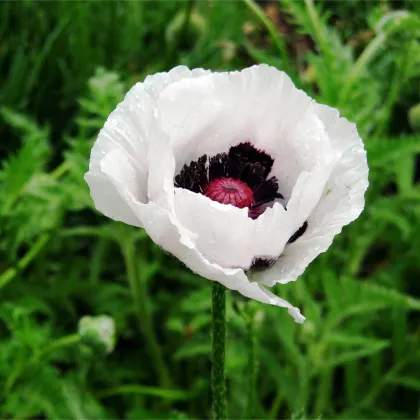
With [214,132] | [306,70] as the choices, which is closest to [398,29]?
[214,132]

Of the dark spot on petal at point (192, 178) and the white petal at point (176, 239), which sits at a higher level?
the dark spot on petal at point (192, 178)

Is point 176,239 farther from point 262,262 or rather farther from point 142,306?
point 142,306

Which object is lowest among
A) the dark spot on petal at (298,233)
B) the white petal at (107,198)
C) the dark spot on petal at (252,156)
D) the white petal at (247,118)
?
the dark spot on petal at (298,233)

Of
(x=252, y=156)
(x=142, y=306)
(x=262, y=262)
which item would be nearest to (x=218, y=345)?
(x=262, y=262)

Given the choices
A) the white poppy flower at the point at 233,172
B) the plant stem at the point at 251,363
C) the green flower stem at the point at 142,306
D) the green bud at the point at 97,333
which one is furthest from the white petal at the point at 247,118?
the green flower stem at the point at 142,306

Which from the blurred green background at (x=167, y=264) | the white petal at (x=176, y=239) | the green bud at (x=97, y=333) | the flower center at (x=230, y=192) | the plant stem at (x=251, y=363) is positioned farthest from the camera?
the blurred green background at (x=167, y=264)

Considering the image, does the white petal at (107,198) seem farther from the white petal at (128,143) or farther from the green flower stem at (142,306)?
the green flower stem at (142,306)

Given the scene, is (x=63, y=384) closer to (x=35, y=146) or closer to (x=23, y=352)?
(x=23, y=352)

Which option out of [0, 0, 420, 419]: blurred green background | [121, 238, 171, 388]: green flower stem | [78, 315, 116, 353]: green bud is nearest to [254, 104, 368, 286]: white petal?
[0, 0, 420, 419]: blurred green background
